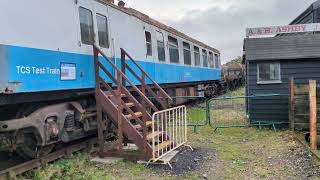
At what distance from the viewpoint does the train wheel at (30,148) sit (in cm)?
858

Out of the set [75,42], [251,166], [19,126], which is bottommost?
[251,166]

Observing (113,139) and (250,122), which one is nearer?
(113,139)

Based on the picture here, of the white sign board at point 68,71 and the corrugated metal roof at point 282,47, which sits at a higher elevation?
the corrugated metal roof at point 282,47

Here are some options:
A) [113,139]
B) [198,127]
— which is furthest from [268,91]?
[113,139]

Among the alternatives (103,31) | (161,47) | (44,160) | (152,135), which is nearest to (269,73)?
(161,47)

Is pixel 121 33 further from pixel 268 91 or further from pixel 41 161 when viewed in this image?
pixel 268 91

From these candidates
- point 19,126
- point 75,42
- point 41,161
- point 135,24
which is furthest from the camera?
point 135,24

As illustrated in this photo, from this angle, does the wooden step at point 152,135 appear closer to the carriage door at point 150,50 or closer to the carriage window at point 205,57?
the carriage door at point 150,50

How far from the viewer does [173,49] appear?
58.9 feet

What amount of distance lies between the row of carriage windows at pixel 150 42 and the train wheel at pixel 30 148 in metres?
2.31

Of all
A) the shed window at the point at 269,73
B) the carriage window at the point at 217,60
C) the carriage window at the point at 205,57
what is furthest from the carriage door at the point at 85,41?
the carriage window at the point at 217,60

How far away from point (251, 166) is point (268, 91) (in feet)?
21.5

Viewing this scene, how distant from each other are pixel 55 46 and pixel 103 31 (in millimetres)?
2249

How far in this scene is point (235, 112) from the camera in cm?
1773
